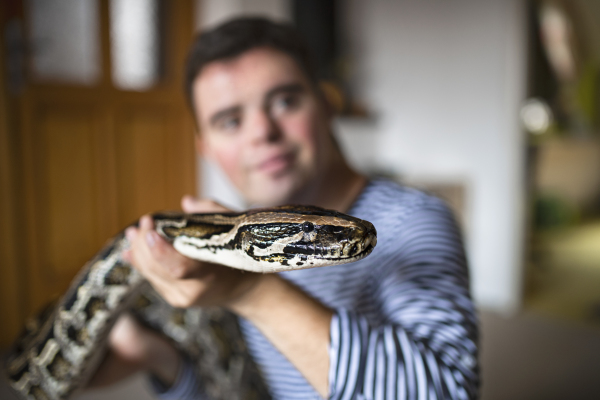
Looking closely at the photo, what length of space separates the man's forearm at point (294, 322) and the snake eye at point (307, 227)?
4.2 inches

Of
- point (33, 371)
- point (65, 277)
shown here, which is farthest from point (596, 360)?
point (65, 277)

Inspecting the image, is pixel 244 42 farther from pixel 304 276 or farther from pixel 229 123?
pixel 304 276

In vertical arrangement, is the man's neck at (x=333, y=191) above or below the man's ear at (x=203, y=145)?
below

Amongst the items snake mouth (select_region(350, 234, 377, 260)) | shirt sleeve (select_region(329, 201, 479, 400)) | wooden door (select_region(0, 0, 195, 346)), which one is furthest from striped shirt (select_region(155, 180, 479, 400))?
wooden door (select_region(0, 0, 195, 346))

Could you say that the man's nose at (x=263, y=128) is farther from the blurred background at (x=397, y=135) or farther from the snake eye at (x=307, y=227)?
the blurred background at (x=397, y=135)

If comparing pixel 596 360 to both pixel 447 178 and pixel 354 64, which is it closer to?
pixel 447 178

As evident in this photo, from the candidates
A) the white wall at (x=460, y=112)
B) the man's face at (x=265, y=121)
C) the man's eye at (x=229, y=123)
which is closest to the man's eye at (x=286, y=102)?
the man's face at (x=265, y=121)

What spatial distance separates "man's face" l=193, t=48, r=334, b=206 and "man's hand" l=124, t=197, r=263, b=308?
350 mm

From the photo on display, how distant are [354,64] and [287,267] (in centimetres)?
478

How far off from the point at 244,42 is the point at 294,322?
Result: 2.19 ft

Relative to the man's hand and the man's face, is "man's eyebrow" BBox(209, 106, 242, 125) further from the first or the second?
the man's hand

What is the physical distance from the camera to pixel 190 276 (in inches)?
28.6

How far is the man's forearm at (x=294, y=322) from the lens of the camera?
705mm

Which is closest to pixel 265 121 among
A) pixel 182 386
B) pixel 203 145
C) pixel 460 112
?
pixel 203 145
